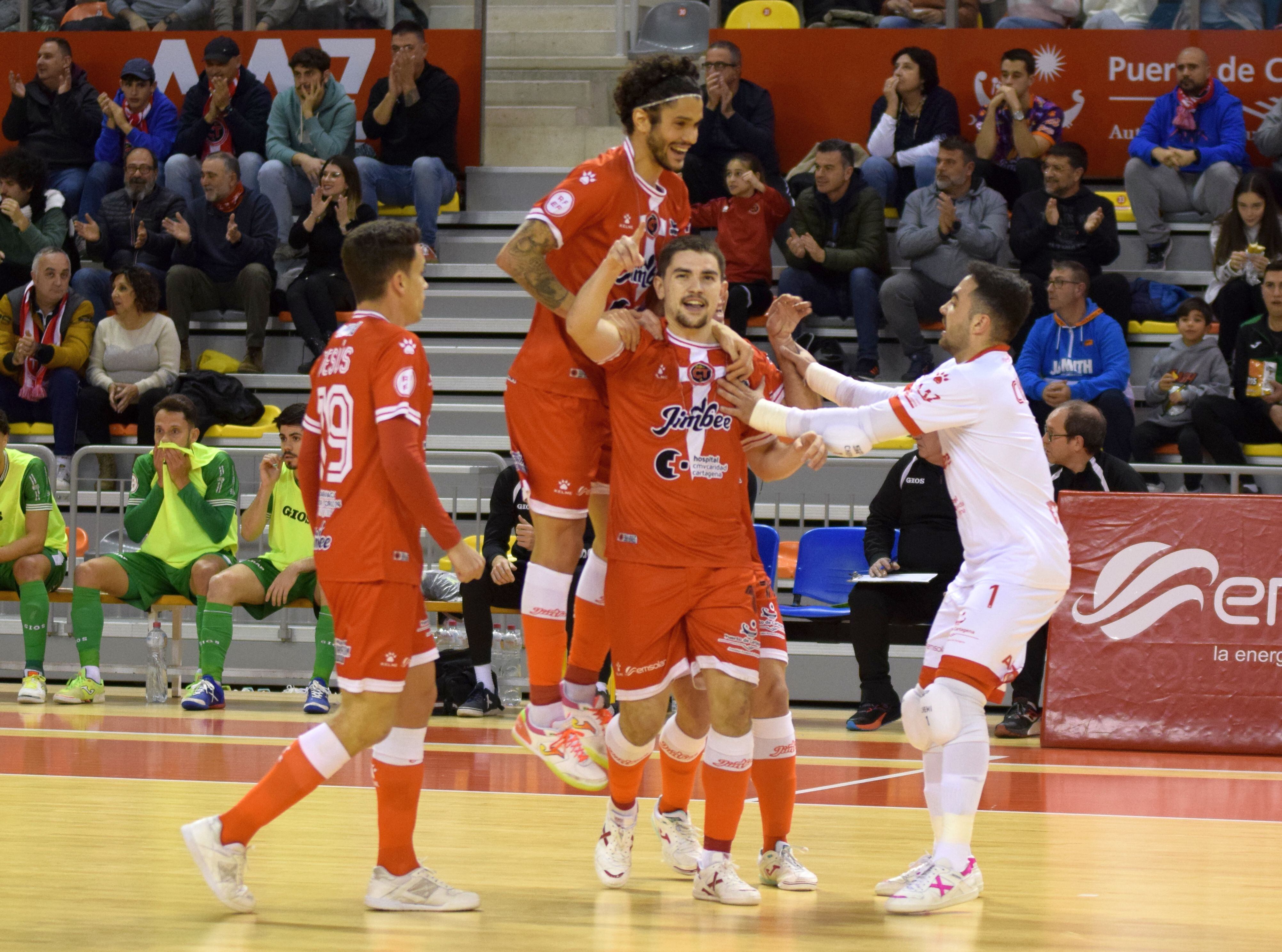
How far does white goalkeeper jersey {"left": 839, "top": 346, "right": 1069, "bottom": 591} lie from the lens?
5043 millimetres

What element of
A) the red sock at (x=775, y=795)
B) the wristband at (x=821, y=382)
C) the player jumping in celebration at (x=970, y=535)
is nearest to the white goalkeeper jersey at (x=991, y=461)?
the player jumping in celebration at (x=970, y=535)

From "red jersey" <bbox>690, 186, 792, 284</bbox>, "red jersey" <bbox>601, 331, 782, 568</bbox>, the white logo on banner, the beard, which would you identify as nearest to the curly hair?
"red jersey" <bbox>601, 331, 782, 568</bbox>

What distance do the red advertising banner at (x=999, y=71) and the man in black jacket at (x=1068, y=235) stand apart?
1.66 m

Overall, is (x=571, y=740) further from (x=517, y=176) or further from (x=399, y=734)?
(x=517, y=176)

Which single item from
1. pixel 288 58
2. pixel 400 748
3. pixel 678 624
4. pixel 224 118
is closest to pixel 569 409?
pixel 678 624

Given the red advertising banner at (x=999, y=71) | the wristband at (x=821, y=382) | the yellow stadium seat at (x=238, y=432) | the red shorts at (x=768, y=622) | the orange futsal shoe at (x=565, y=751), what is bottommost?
the orange futsal shoe at (x=565, y=751)

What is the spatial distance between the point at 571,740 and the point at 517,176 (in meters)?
9.68

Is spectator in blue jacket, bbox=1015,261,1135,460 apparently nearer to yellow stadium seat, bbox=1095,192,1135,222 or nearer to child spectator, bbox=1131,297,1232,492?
child spectator, bbox=1131,297,1232,492

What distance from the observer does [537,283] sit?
502 centimetres

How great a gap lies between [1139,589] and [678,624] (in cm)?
444

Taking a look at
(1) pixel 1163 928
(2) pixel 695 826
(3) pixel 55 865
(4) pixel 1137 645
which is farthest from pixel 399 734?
(4) pixel 1137 645

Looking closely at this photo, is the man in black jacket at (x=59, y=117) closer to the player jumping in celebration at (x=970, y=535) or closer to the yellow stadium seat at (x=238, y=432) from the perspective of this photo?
the yellow stadium seat at (x=238, y=432)

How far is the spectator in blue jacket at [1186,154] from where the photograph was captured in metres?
12.4

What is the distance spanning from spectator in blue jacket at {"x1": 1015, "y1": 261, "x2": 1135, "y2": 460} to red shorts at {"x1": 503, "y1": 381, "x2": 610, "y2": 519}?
6132 mm
